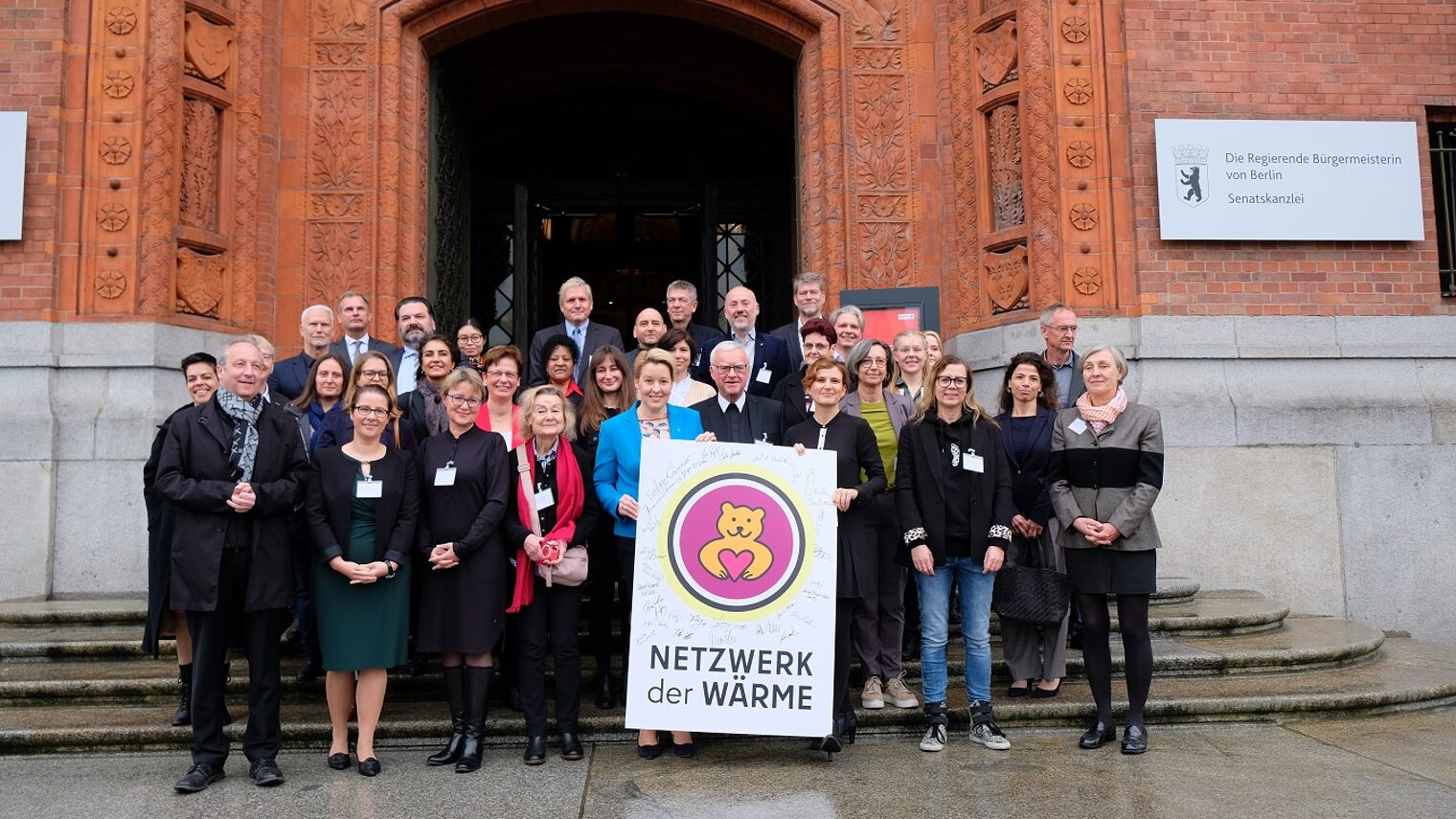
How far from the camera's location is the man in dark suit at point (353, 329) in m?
7.21

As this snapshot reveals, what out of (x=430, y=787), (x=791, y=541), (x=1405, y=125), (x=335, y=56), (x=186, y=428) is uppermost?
(x=335, y=56)

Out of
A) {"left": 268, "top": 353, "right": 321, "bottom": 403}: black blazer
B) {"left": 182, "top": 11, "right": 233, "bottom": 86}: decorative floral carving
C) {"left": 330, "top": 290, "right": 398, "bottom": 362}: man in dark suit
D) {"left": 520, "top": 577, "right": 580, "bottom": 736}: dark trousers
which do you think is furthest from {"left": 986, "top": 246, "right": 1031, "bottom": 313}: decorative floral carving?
{"left": 182, "top": 11, "right": 233, "bottom": 86}: decorative floral carving

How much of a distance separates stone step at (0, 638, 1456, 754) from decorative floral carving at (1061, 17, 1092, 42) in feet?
18.6

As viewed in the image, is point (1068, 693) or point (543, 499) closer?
point (543, 499)

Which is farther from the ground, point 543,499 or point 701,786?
point 543,499

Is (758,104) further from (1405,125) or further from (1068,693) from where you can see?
(1068,693)

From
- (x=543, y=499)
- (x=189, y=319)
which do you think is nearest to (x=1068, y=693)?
(x=543, y=499)

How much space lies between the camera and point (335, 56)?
405 inches

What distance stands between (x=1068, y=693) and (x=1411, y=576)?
15.6 ft

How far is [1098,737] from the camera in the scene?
218 inches

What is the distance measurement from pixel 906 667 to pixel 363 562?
10.5 feet

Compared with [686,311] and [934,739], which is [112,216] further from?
[934,739]

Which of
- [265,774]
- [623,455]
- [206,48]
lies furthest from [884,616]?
[206,48]

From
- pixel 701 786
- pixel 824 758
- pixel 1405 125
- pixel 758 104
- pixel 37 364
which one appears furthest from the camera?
pixel 758 104
